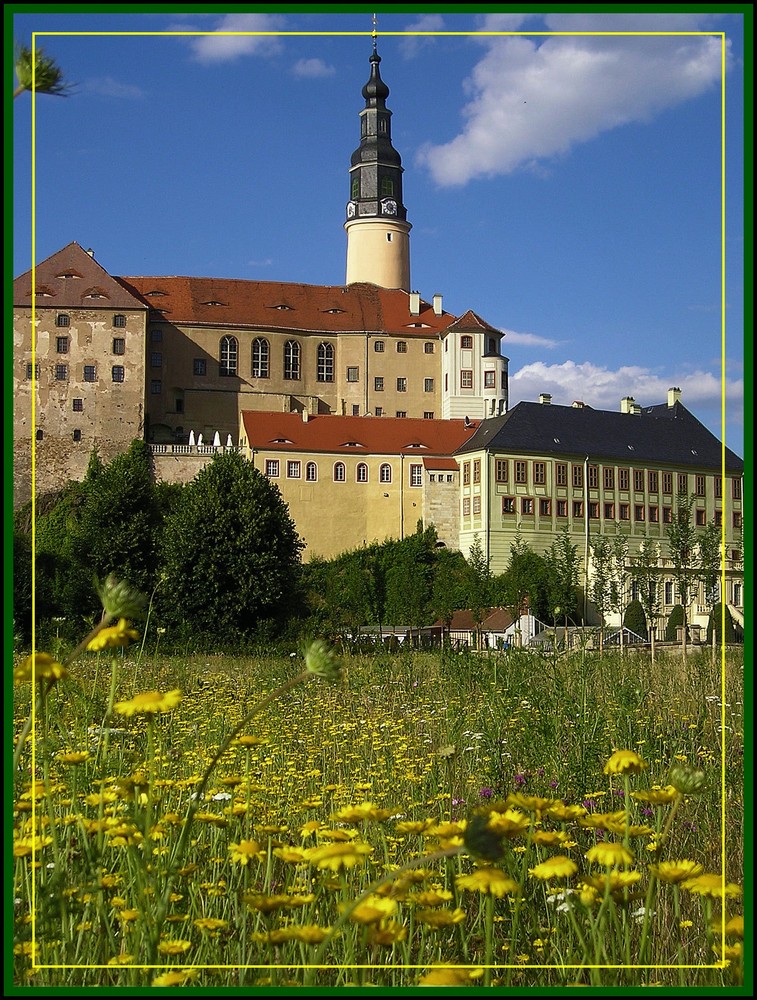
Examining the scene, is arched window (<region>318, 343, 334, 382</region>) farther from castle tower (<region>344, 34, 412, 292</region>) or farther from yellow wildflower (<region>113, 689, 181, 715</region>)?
yellow wildflower (<region>113, 689, 181, 715</region>)

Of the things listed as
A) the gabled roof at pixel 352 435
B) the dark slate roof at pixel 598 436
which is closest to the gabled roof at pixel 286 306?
the gabled roof at pixel 352 435

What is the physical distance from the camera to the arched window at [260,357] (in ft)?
239

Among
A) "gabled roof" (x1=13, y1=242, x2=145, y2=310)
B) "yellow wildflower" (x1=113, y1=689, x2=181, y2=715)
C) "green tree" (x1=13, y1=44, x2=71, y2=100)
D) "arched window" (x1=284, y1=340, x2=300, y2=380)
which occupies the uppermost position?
"gabled roof" (x1=13, y1=242, x2=145, y2=310)

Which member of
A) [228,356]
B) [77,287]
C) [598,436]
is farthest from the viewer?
[228,356]

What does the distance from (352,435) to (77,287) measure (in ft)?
64.4

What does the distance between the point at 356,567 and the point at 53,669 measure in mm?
53456

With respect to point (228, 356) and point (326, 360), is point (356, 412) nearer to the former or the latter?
point (326, 360)

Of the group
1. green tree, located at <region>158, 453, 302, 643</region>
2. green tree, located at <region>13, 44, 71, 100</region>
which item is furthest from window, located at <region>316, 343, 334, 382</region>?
green tree, located at <region>13, 44, 71, 100</region>

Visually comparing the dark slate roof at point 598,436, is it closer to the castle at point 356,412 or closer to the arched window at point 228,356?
the castle at point 356,412

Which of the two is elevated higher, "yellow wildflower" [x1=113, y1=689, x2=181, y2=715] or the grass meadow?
"yellow wildflower" [x1=113, y1=689, x2=181, y2=715]

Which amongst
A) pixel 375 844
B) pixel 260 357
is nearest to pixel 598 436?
pixel 260 357

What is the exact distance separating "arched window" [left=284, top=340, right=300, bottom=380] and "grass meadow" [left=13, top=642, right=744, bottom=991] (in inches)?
2600

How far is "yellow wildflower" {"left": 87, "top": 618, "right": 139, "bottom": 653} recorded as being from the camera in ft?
7.97

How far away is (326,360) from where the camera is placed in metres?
74.7
